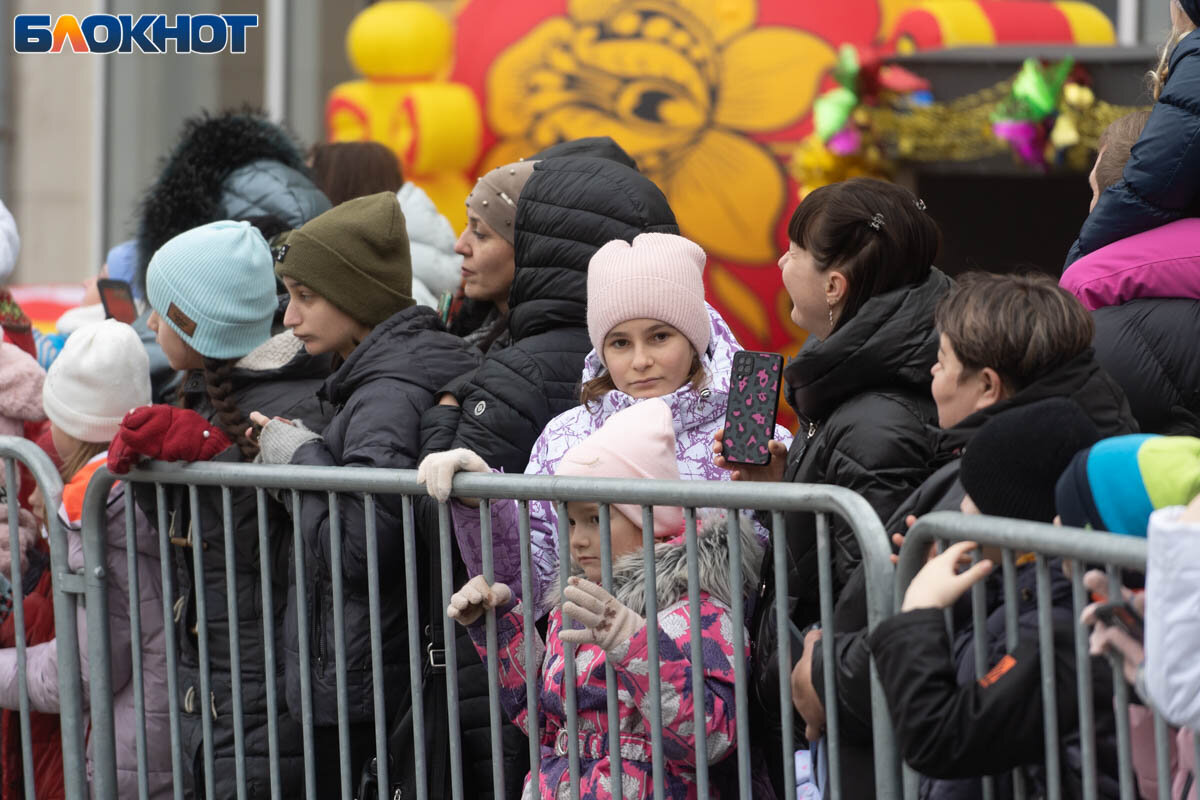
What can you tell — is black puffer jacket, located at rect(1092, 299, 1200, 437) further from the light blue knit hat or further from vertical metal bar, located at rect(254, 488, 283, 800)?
the light blue knit hat

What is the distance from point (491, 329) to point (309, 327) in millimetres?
453

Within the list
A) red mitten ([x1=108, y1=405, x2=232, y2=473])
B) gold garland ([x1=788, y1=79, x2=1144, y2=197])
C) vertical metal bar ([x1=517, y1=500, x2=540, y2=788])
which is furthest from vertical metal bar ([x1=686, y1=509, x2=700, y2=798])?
gold garland ([x1=788, y1=79, x2=1144, y2=197])

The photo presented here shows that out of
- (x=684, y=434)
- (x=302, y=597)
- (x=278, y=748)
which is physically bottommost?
(x=278, y=748)

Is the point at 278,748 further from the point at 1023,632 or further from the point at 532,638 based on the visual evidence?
the point at 1023,632

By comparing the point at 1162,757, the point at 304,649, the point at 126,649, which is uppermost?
the point at 1162,757

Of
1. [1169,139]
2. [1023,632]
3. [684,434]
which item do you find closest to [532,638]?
[684,434]

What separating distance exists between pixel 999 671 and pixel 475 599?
1.12 meters

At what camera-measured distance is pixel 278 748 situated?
3.67 m

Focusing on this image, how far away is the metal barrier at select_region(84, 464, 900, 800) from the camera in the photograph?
2809 mm

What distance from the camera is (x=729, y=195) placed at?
770 centimetres

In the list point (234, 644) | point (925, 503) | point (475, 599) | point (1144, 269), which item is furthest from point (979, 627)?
point (234, 644)

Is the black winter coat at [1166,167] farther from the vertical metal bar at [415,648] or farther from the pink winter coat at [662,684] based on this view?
the vertical metal bar at [415,648]

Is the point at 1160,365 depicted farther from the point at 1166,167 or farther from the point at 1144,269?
the point at 1166,167

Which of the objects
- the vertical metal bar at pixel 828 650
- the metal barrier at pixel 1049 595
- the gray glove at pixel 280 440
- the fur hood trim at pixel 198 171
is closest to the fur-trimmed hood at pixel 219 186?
the fur hood trim at pixel 198 171
